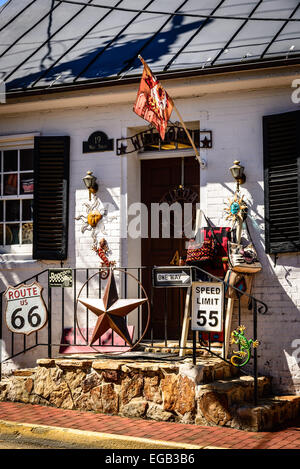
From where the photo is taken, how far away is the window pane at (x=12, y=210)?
10.0 metres

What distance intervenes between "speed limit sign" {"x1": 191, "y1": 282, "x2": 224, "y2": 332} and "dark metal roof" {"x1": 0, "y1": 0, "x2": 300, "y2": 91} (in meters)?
3.00

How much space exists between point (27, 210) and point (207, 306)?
3.87m

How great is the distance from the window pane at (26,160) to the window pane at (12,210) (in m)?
0.55

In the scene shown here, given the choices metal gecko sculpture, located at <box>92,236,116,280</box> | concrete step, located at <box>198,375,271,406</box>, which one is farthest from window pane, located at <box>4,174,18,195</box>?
concrete step, located at <box>198,375,271,406</box>

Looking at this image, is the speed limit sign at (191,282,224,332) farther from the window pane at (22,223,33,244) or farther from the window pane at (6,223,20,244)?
the window pane at (6,223,20,244)

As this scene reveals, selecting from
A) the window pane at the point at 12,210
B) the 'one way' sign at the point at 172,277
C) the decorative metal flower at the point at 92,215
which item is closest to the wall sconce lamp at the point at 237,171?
the 'one way' sign at the point at 172,277

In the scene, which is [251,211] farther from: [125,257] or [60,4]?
[60,4]

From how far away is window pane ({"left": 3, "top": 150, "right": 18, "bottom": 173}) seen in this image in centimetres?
1009

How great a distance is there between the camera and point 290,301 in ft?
26.7

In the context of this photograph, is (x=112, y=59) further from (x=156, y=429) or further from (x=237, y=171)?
(x=156, y=429)

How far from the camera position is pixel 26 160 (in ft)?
32.9

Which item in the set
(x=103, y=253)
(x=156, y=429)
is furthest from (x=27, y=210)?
(x=156, y=429)
